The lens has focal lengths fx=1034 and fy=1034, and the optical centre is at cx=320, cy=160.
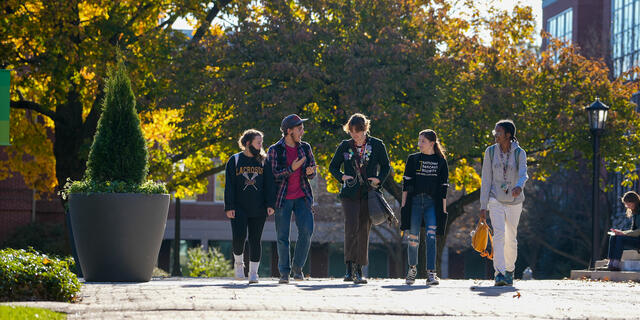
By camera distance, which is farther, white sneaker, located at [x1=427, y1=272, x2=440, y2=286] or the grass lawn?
white sneaker, located at [x1=427, y1=272, x2=440, y2=286]

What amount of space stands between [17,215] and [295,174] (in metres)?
24.4

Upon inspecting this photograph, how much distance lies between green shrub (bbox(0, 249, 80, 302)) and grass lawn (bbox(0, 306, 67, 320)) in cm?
121

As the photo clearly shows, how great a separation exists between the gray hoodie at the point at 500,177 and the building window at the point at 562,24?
172 feet

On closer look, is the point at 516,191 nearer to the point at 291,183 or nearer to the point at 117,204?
the point at 291,183

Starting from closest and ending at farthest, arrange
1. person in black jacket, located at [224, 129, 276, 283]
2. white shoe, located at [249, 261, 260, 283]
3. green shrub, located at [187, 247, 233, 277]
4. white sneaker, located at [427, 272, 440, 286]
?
person in black jacket, located at [224, 129, 276, 283] → white shoe, located at [249, 261, 260, 283] → white sneaker, located at [427, 272, 440, 286] → green shrub, located at [187, 247, 233, 277]

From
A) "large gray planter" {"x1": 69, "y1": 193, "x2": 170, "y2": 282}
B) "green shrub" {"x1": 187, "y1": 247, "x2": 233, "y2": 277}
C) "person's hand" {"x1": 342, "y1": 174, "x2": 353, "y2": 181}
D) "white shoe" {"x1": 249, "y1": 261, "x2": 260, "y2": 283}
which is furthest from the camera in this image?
"green shrub" {"x1": 187, "y1": 247, "x2": 233, "y2": 277}

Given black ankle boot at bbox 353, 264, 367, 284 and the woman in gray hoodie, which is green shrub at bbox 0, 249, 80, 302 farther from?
the woman in gray hoodie

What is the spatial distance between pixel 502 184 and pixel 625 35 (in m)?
43.5

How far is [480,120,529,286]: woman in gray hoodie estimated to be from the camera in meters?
11.4

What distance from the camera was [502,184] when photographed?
11422 mm

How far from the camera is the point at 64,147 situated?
78.7 feet

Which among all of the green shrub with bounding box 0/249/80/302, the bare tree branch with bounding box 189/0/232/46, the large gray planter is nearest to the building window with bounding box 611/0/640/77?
the bare tree branch with bounding box 189/0/232/46

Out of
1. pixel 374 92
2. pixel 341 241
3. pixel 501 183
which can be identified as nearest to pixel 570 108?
pixel 374 92

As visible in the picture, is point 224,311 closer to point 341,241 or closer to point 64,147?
point 64,147
